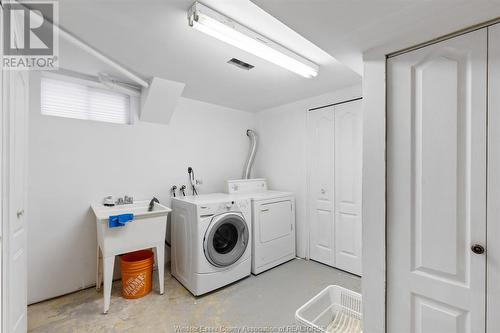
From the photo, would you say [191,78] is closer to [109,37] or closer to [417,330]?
[109,37]

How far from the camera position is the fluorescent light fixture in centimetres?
131

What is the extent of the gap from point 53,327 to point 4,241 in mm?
1130

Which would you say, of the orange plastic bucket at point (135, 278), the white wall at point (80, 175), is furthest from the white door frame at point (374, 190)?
the white wall at point (80, 175)

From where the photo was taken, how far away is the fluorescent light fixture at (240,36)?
1.31 meters

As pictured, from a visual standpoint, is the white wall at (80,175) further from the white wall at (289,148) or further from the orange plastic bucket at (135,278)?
the white wall at (289,148)

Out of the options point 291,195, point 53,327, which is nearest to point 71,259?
point 53,327

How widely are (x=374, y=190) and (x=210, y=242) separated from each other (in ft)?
5.47

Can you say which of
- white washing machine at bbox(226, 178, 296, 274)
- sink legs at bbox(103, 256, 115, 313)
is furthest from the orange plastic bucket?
white washing machine at bbox(226, 178, 296, 274)

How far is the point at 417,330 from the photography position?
1.07m

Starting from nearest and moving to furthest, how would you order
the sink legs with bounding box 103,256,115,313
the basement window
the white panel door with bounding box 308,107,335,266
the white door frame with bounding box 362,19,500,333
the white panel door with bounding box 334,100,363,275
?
1. the white door frame with bounding box 362,19,500,333
2. the sink legs with bounding box 103,256,115,313
3. the basement window
4. the white panel door with bounding box 334,100,363,275
5. the white panel door with bounding box 308,107,335,266

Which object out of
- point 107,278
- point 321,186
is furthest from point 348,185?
point 107,278

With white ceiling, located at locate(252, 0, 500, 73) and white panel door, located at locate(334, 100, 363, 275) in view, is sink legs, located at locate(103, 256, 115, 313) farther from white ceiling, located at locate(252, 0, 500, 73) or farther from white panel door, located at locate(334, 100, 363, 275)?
white panel door, located at locate(334, 100, 363, 275)

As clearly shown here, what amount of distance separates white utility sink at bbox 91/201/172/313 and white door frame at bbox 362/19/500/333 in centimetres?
183

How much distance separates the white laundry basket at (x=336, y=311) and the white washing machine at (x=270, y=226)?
1.03 m
